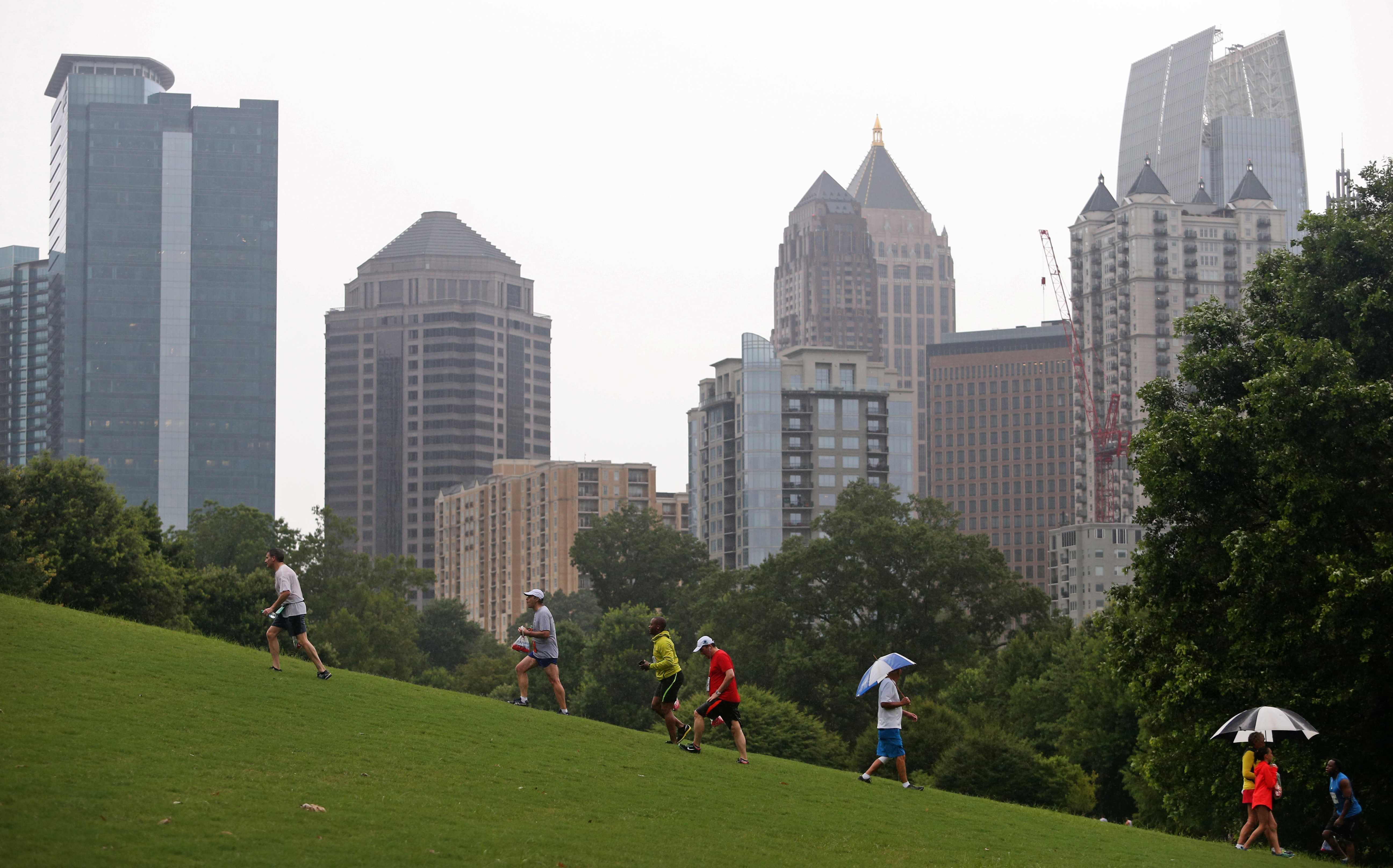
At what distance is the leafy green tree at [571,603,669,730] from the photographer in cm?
9412

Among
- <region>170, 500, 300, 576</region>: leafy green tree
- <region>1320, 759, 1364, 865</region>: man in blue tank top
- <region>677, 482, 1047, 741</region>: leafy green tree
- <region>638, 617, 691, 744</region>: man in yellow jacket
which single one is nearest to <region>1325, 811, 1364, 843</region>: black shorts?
<region>1320, 759, 1364, 865</region>: man in blue tank top

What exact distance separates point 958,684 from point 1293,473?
52.6m

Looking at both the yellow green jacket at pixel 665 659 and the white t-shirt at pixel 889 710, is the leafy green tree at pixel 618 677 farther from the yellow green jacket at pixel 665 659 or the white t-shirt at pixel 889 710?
the yellow green jacket at pixel 665 659

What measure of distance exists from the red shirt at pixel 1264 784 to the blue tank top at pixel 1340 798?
95.1 inches

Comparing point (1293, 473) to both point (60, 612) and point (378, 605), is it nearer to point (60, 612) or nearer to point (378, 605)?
point (60, 612)

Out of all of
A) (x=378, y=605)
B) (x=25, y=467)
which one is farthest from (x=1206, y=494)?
(x=378, y=605)

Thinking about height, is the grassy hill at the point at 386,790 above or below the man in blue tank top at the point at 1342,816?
above

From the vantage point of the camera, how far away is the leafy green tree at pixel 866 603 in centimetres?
8981

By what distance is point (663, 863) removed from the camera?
18391 mm

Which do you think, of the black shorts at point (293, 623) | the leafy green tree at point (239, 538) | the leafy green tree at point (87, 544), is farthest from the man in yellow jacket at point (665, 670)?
the leafy green tree at point (239, 538)

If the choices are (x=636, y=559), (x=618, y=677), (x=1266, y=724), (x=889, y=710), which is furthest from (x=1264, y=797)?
(x=636, y=559)

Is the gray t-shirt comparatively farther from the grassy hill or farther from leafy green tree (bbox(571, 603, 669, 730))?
leafy green tree (bbox(571, 603, 669, 730))

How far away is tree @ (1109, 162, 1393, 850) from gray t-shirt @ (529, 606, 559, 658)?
1470cm

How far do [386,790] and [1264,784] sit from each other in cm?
1614
